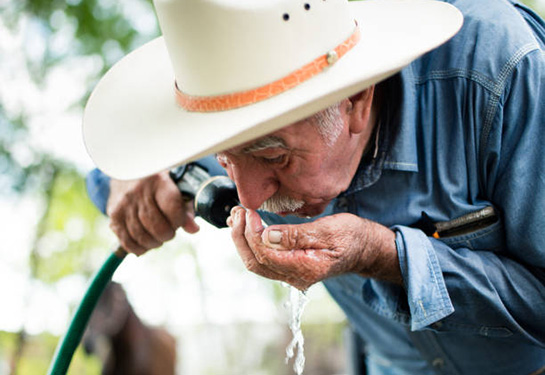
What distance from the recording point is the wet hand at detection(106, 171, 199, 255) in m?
2.22

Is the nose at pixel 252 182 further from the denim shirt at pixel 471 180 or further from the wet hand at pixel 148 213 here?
the wet hand at pixel 148 213

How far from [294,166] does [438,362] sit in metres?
1.10

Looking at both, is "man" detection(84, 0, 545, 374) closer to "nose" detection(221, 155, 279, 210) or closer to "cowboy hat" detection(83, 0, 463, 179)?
"nose" detection(221, 155, 279, 210)

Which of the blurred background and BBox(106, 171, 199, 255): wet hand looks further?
the blurred background

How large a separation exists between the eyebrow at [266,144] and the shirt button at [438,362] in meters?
1.17

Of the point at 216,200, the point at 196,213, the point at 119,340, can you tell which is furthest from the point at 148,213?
the point at 119,340

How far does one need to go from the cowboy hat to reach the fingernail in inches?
9.4

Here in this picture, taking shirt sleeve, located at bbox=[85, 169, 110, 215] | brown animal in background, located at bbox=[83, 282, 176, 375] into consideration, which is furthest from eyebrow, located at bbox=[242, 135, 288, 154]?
brown animal in background, located at bbox=[83, 282, 176, 375]

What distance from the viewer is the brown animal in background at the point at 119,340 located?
18.3 feet

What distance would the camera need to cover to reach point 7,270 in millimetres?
6781

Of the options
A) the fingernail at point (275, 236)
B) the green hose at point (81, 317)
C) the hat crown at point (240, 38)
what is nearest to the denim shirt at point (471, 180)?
the fingernail at point (275, 236)

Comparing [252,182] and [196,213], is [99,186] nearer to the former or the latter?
[196,213]

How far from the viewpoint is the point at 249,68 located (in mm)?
1457

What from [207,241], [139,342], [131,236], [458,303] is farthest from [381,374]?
[207,241]
